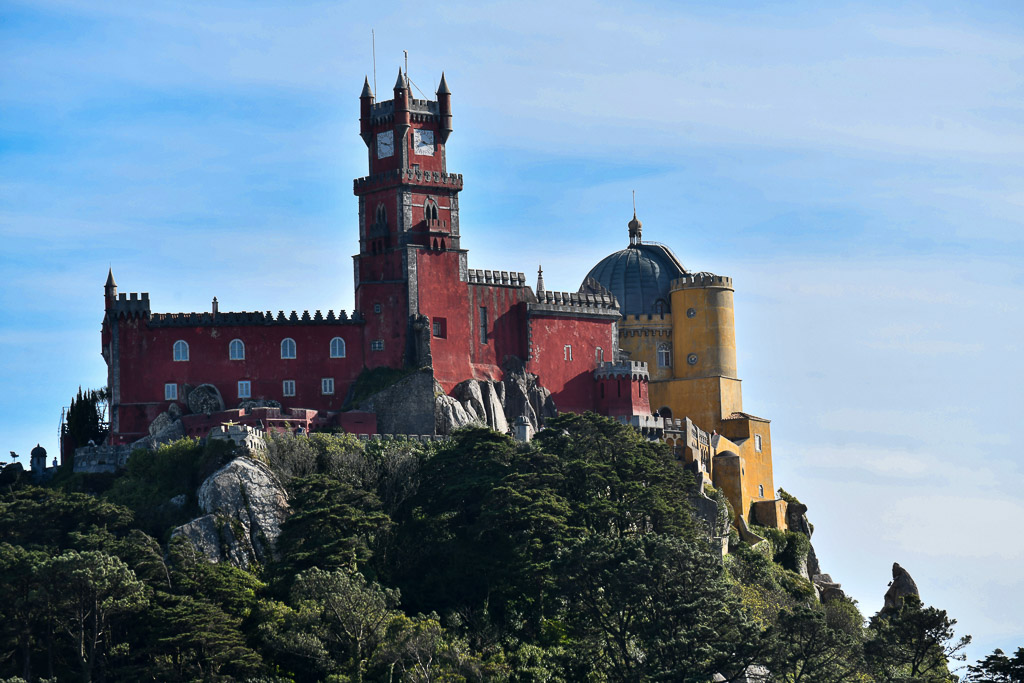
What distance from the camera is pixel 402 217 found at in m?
110

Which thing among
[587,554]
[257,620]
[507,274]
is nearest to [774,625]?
[587,554]

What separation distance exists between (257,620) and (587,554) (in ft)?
48.5

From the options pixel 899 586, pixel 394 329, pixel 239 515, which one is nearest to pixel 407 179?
pixel 394 329

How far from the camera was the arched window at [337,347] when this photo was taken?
108 m

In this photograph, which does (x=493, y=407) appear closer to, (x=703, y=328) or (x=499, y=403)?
(x=499, y=403)

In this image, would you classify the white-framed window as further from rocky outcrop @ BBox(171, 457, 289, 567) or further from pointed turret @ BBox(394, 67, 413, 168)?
rocky outcrop @ BBox(171, 457, 289, 567)

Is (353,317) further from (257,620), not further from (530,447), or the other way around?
(257,620)

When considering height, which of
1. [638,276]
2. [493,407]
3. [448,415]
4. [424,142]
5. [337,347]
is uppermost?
[424,142]

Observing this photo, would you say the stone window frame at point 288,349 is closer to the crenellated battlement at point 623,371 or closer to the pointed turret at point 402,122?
the pointed turret at point 402,122

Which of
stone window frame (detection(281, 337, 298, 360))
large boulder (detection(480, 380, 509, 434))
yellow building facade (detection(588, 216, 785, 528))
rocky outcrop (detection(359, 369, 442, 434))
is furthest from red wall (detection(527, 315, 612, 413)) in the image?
stone window frame (detection(281, 337, 298, 360))

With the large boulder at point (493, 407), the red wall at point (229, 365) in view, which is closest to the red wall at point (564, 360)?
the large boulder at point (493, 407)

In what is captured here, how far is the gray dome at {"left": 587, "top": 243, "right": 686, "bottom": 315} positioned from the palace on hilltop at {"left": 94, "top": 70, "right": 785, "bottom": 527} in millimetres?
2713

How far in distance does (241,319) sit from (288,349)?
3.03 m

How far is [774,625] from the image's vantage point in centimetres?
8500
